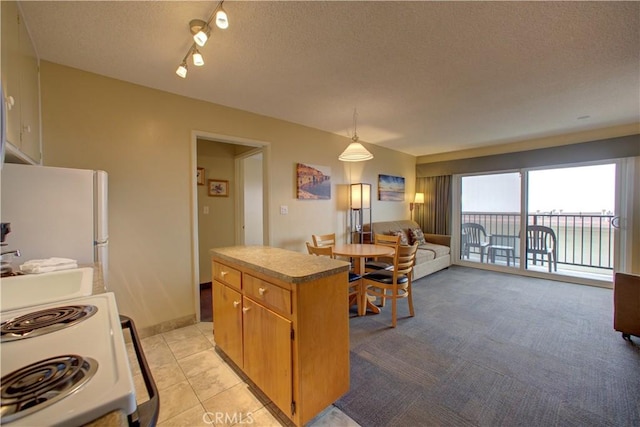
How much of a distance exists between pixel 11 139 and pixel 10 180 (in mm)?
369

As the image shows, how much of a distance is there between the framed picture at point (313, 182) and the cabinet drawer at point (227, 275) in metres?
1.83

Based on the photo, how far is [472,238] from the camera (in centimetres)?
544

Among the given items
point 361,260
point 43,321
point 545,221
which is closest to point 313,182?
point 361,260

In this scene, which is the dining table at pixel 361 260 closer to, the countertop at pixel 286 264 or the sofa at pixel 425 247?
the countertop at pixel 286 264

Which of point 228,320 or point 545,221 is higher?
point 545,221

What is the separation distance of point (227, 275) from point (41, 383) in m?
1.48

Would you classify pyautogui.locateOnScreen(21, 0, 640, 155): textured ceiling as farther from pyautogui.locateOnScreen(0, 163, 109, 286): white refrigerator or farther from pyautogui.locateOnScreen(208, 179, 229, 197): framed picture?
pyautogui.locateOnScreen(208, 179, 229, 197): framed picture

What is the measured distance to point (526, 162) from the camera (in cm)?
461

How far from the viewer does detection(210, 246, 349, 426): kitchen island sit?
1.42 m

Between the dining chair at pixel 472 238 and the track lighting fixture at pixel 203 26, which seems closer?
the track lighting fixture at pixel 203 26

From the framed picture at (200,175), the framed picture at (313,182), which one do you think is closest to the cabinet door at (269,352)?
the framed picture at (313,182)

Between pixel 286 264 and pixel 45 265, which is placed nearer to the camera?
pixel 45 265

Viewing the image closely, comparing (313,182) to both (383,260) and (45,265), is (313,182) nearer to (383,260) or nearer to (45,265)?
(383,260)

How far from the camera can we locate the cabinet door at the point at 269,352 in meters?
1.46
